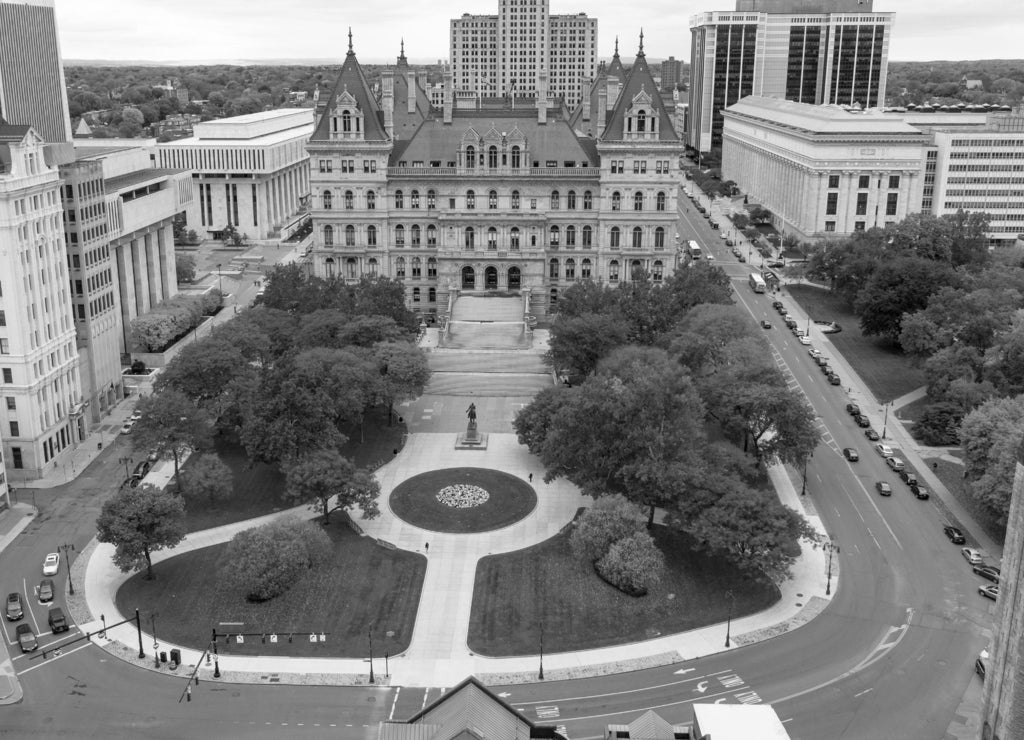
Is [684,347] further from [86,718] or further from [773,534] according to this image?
[86,718]

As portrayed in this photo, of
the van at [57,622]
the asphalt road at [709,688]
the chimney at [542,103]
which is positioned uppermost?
the chimney at [542,103]

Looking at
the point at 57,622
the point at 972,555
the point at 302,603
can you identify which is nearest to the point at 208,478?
the point at 302,603

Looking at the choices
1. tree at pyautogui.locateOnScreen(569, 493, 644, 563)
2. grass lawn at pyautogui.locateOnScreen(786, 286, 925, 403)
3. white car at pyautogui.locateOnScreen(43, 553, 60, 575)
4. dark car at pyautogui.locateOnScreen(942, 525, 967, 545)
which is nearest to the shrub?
tree at pyautogui.locateOnScreen(569, 493, 644, 563)

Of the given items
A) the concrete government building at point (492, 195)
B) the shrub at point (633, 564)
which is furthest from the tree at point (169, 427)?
the concrete government building at point (492, 195)

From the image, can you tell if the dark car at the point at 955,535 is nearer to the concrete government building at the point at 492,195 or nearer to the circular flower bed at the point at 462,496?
the circular flower bed at the point at 462,496

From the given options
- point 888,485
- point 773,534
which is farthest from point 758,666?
point 888,485

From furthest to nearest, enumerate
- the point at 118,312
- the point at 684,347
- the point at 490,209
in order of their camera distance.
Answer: the point at 490,209 < the point at 118,312 < the point at 684,347

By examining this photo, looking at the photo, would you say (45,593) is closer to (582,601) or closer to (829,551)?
(582,601)
